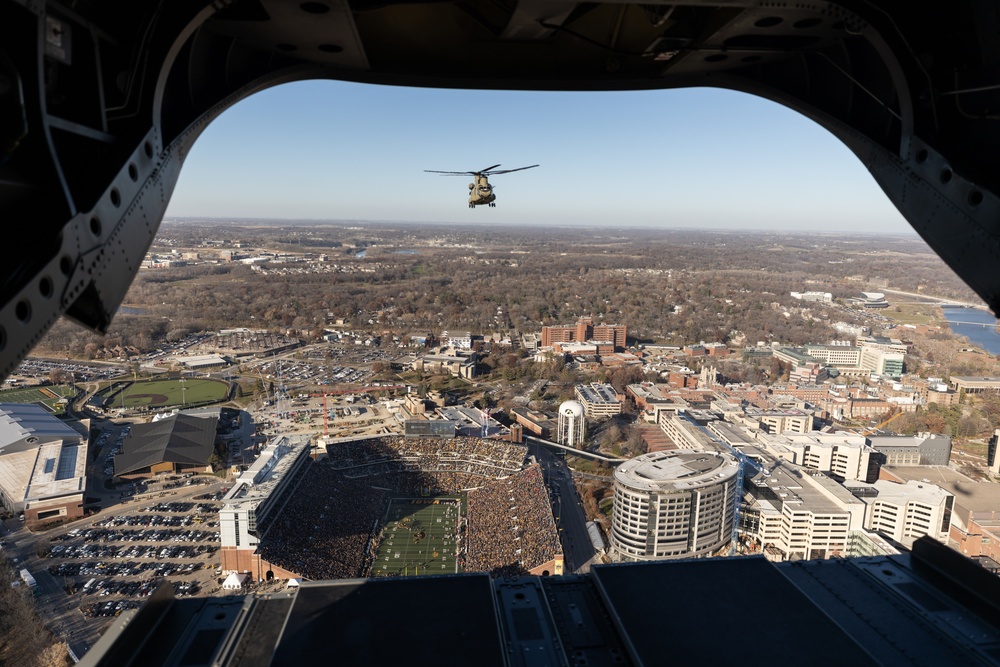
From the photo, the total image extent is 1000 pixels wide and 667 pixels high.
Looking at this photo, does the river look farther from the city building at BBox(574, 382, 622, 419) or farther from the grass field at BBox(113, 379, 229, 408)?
the grass field at BBox(113, 379, 229, 408)

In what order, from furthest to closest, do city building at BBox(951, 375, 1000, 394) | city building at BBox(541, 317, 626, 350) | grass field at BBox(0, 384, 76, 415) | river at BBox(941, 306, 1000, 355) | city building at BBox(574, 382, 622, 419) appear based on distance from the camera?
city building at BBox(541, 317, 626, 350)
river at BBox(941, 306, 1000, 355)
city building at BBox(951, 375, 1000, 394)
grass field at BBox(0, 384, 76, 415)
city building at BBox(574, 382, 622, 419)

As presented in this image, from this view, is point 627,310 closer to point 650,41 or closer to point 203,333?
point 203,333

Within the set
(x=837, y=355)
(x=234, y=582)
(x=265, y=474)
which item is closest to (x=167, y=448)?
(x=265, y=474)

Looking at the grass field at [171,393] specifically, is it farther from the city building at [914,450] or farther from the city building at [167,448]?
the city building at [914,450]

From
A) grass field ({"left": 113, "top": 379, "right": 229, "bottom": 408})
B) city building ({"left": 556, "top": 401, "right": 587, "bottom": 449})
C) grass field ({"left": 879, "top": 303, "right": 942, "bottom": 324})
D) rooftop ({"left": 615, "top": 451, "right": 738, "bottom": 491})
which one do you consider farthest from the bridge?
grass field ({"left": 879, "top": 303, "right": 942, "bottom": 324})

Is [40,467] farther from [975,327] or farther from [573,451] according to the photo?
[975,327]

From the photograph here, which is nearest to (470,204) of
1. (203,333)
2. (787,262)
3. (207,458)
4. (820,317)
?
(207,458)

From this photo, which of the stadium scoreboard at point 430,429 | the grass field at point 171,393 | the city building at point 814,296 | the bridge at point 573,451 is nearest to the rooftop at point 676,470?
the bridge at point 573,451
